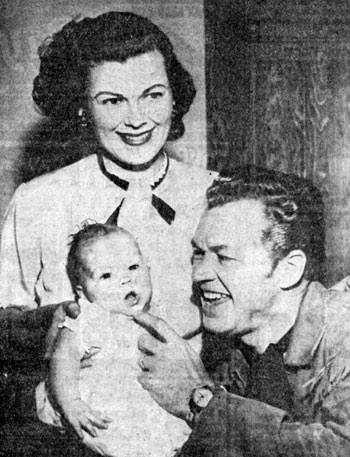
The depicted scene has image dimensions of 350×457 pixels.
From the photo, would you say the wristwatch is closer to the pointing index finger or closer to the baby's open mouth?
the pointing index finger

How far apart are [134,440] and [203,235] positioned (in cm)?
55

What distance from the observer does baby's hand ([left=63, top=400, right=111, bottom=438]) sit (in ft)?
7.18

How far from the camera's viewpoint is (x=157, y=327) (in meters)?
2.23

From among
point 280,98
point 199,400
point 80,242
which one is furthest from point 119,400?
point 280,98

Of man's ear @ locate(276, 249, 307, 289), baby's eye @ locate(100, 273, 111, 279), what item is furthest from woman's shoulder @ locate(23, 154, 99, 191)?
man's ear @ locate(276, 249, 307, 289)

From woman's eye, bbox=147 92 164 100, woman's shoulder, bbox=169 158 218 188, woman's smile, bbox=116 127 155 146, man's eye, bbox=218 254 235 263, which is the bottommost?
man's eye, bbox=218 254 235 263

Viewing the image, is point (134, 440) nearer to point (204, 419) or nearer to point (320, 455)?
point (204, 419)

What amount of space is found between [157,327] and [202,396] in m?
0.21

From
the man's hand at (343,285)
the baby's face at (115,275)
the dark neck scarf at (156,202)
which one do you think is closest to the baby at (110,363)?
the baby's face at (115,275)

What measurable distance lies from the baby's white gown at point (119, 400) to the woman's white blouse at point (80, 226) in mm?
120

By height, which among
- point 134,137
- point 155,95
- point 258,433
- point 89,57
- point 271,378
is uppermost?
point 89,57

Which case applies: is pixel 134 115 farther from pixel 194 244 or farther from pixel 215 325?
pixel 215 325

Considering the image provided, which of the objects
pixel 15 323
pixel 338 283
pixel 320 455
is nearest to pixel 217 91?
pixel 338 283

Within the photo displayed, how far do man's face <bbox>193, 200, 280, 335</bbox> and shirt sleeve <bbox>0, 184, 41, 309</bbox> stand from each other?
0.45m
